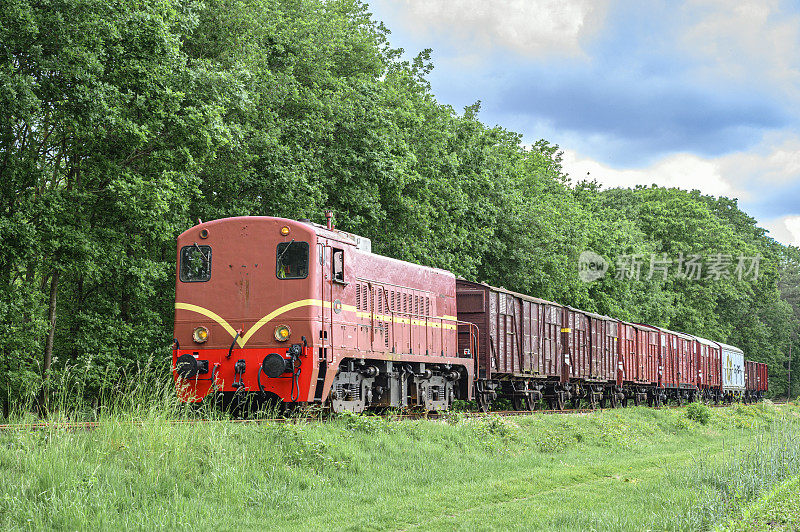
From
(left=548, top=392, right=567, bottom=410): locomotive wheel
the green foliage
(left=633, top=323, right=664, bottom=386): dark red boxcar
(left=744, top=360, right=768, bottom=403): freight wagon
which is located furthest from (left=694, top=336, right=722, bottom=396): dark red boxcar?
the green foliage

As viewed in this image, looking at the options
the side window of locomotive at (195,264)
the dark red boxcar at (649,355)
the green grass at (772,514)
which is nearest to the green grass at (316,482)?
the green grass at (772,514)

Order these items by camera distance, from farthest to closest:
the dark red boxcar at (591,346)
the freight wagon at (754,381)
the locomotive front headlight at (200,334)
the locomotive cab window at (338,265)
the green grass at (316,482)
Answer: the freight wagon at (754,381) < the dark red boxcar at (591,346) < the locomotive cab window at (338,265) < the locomotive front headlight at (200,334) < the green grass at (316,482)

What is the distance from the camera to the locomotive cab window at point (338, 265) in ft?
56.7

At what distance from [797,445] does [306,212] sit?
15326mm

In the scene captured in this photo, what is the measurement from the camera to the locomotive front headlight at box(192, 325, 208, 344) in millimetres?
16759

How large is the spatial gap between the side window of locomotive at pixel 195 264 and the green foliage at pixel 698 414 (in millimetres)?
19287

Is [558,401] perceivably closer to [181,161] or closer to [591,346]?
[591,346]

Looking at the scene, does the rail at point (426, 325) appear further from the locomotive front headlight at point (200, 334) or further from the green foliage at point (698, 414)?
the green foliage at point (698, 414)

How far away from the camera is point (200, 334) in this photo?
16.8 meters

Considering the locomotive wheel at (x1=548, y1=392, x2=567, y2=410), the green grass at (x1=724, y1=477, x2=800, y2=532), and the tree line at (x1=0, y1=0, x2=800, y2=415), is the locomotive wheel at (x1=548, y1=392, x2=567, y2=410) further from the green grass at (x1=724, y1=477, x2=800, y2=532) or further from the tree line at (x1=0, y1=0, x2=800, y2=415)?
the green grass at (x1=724, y1=477, x2=800, y2=532)

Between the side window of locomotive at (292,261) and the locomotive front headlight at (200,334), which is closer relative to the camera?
the side window of locomotive at (292,261)

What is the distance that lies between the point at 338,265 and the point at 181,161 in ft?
21.6

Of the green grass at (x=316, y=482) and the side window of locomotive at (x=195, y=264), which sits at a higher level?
the side window of locomotive at (x=195, y=264)

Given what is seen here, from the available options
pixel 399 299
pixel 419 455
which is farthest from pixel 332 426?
pixel 399 299
